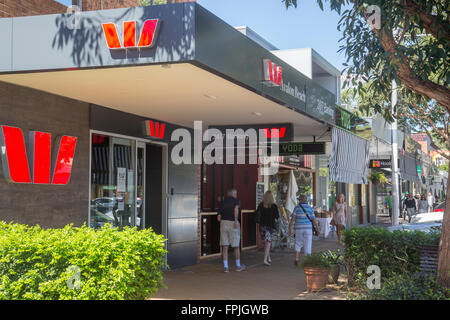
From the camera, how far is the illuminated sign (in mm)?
10841

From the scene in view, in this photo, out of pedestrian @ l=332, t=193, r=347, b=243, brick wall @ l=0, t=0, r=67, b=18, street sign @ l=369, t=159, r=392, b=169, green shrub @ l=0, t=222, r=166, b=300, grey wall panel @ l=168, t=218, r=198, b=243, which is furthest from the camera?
street sign @ l=369, t=159, r=392, b=169

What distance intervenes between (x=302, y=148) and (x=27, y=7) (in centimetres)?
691

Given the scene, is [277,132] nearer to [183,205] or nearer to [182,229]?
[183,205]

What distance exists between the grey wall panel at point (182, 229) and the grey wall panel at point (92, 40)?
19.0 feet

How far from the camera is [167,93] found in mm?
8383

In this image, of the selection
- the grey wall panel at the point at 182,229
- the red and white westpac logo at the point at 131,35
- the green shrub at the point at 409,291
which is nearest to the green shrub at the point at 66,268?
the red and white westpac logo at the point at 131,35

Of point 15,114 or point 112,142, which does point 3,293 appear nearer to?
point 15,114

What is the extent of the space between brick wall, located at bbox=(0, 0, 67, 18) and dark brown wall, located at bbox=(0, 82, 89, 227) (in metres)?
1.28

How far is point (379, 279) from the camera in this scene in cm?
779

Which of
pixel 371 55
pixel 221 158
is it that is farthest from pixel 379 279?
pixel 221 158

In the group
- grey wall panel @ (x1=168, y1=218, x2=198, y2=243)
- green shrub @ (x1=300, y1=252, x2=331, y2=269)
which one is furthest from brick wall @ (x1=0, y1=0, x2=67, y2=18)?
green shrub @ (x1=300, y1=252, x2=331, y2=269)

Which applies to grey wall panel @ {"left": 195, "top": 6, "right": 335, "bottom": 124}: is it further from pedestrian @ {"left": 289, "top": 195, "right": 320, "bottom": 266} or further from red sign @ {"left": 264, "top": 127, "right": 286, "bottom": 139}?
pedestrian @ {"left": 289, "top": 195, "right": 320, "bottom": 266}

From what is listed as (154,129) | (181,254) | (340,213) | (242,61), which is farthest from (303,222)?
(242,61)
